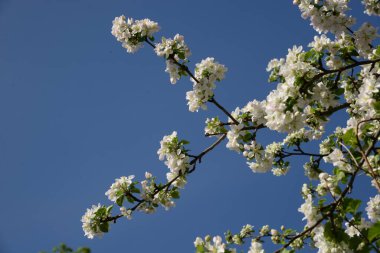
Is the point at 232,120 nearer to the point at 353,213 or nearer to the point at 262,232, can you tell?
the point at 353,213

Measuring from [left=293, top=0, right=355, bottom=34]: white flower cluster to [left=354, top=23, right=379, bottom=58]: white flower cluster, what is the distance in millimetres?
211

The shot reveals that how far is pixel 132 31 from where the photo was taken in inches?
268

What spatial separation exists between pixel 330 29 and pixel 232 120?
7.43 ft

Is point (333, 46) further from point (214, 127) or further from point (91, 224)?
point (91, 224)

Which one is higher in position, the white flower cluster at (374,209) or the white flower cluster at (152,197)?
the white flower cluster at (152,197)

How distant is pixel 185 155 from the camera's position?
20.7ft

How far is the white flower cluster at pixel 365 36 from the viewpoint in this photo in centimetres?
625

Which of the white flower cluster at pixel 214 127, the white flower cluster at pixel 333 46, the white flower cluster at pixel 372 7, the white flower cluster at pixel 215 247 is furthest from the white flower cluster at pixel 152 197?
the white flower cluster at pixel 372 7

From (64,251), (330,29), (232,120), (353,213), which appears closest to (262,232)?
(232,120)

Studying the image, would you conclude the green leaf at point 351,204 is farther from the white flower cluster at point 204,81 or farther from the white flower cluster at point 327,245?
the white flower cluster at point 204,81

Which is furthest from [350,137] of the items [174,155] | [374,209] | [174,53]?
[174,53]

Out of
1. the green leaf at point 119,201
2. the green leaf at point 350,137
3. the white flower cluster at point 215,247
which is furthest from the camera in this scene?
the green leaf at point 119,201

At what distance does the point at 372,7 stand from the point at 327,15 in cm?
104

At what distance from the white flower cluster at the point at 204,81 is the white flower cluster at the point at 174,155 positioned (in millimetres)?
627
